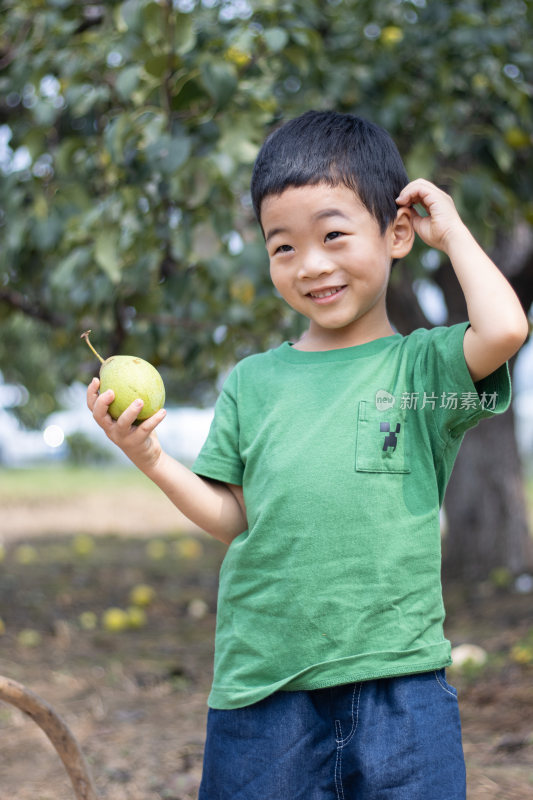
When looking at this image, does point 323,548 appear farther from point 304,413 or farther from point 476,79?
point 476,79

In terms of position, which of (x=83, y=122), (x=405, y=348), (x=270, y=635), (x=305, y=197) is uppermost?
(x=83, y=122)

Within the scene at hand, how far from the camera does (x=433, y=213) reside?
1.18m

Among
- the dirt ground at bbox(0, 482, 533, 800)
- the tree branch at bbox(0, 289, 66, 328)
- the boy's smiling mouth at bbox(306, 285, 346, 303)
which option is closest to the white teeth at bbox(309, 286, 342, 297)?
the boy's smiling mouth at bbox(306, 285, 346, 303)

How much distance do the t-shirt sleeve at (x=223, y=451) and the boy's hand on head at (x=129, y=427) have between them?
119 mm

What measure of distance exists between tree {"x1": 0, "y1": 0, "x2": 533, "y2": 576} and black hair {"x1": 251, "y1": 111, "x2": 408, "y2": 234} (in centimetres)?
83

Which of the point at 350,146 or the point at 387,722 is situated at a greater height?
the point at 350,146

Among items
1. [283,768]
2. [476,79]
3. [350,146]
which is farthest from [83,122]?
[283,768]

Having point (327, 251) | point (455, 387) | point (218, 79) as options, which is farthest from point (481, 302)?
point (218, 79)

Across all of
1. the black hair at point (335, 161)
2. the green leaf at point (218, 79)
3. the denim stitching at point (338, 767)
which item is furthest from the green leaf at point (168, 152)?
the denim stitching at point (338, 767)

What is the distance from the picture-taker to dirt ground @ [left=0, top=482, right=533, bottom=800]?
2.32 m

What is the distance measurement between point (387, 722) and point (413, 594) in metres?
0.17

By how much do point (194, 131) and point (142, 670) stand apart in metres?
2.13

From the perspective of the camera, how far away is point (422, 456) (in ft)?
3.96

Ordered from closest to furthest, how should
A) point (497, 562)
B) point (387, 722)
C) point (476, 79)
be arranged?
1. point (387, 722)
2. point (476, 79)
3. point (497, 562)
